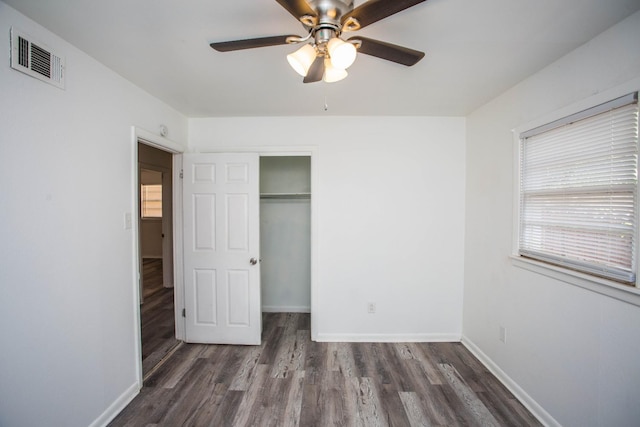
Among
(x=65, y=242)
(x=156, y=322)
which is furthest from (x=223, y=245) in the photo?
(x=156, y=322)

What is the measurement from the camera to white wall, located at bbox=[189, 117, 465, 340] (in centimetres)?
273

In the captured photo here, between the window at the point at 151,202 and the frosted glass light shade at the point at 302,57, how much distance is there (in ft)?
22.1

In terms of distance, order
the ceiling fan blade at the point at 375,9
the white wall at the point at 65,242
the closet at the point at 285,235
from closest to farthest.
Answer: the ceiling fan blade at the point at 375,9 → the white wall at the point at 65,242 → the closet at the point at 285,235

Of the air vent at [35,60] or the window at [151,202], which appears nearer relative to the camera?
the air vent at [35,60]

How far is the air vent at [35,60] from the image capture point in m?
1.24

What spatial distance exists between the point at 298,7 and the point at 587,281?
212 cm

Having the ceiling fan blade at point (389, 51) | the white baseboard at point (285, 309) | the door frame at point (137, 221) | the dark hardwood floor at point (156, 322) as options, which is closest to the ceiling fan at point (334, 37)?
the ceiling fan blade at point (389, 51)

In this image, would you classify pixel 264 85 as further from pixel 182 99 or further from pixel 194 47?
pixel 182 99

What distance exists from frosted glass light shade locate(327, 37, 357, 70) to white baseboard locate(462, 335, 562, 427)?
256cm

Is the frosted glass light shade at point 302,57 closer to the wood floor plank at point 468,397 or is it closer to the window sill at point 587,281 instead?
the window sill at point 587,281

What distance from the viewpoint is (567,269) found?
5.18 ft

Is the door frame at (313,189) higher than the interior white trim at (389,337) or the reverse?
higher

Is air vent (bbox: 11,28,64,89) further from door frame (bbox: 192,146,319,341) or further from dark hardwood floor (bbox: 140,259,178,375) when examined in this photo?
dark hardwood floor (bbox: 140,259,178,375)

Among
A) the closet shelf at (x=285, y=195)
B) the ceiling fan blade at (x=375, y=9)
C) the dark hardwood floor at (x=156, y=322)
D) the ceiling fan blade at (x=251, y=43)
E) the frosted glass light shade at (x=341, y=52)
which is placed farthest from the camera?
the closet shelf at (x=285, y=195)
